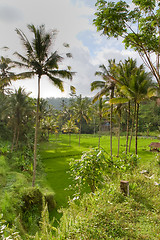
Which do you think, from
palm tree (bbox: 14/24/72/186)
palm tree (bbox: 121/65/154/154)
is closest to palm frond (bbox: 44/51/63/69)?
palm tree (bbox: 14/24/72/186)

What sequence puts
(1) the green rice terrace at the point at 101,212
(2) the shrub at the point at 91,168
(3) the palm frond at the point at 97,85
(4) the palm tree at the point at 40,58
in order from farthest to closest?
(3) the palm frond at the point at 97,85, (4) the palm tree at the point at 40,58, (2) the shrub at the point at 91,168, (1) the green rice terrace at the point at 101,212

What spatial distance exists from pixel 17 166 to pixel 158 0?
14082 mm

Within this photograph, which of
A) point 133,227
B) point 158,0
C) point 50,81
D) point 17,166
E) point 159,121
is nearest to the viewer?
point 133,227

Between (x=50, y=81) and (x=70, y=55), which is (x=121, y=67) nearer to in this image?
(x=70, y=55)

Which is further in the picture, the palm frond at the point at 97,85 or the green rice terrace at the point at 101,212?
the palm frond at the point at 97,85

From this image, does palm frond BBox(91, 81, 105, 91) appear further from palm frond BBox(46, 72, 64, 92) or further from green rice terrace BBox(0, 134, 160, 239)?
green rice terrace BBox(0, 134, 160, 239)

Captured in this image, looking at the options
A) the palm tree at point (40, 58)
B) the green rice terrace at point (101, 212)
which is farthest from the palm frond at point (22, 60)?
the green rice terrace at point (101, 212)

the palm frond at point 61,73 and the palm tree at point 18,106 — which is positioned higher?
the palm frond at point 61,73

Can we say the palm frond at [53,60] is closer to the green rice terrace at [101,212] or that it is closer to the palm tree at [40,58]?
the palm tree at [40,58]

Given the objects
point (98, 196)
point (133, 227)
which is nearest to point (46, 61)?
point (98, 196)

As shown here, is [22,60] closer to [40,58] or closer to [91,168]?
[40,58]

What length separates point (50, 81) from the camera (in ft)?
38.5

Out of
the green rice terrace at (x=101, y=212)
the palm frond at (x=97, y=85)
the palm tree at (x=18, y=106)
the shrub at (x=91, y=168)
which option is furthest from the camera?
the palm tree at (x=18, y=106)

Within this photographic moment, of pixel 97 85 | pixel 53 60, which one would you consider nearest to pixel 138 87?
pixel 97 85
